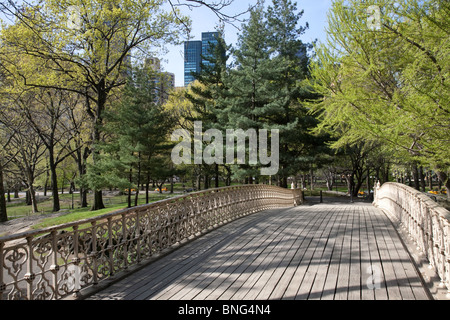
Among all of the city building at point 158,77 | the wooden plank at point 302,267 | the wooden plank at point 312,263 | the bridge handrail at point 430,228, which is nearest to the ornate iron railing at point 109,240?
the wooden plank at point 302,267

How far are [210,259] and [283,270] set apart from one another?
56.7 inches

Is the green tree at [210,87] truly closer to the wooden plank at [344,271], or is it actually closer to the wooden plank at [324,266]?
the wooden plank at [324,266]

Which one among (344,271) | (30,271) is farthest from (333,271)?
(30,271)

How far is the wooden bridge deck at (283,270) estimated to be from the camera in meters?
4.14

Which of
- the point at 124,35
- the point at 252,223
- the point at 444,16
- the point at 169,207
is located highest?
the point at 124,35

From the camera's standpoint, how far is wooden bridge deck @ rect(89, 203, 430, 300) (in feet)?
13.6

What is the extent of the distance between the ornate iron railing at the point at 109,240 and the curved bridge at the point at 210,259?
17 millimetres

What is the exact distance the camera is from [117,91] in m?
27.1

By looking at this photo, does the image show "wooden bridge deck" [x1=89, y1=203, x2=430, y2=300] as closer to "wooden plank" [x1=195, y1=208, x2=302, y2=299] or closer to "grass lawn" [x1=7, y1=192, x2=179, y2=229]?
"wooden plank" [x1=195, y1=208, x2=302, y2=299]
